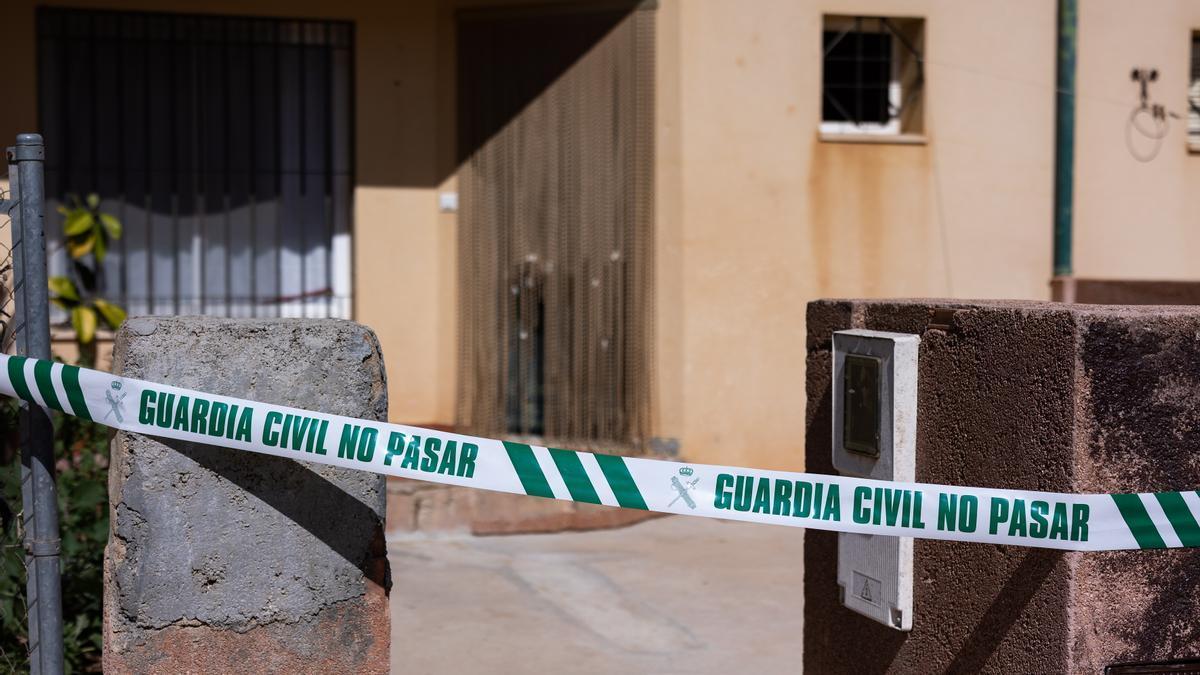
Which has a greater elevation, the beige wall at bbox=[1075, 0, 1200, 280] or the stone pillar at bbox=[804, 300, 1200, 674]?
the beige wall at bbox=[1075, 0, 1200, 280]

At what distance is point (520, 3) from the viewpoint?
8969 millimetres

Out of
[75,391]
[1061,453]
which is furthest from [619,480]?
[75,391]

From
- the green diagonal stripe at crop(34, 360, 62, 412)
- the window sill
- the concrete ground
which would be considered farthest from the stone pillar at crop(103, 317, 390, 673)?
the window sill

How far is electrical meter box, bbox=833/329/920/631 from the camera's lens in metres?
3.69

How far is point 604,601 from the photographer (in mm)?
6562

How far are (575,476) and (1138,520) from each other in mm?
1333

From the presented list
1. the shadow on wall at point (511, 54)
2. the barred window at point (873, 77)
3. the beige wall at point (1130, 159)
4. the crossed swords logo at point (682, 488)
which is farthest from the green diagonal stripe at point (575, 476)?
the beige wall at point (1130, 159)

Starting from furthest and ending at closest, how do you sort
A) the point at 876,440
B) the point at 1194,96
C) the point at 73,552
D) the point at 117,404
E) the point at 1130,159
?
the point at 1194,96
the point at 1130,159
the point at 73,552
the point at 876,440
the point at 117,404

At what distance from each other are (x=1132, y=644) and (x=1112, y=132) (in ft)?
21.8

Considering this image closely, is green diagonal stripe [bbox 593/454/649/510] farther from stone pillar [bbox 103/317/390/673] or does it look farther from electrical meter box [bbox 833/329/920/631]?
electrical meter box [bbox 833/329/920/631]

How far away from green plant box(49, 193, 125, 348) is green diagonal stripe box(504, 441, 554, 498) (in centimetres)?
522

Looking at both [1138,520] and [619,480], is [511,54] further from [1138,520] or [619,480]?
[1138,520]

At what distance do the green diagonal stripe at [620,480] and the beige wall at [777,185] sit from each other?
209 inches

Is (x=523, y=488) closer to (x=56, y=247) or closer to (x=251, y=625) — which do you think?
(x=251, y=625)
